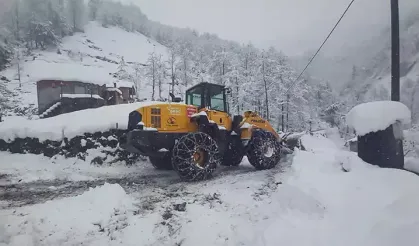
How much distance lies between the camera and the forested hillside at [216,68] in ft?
6.73

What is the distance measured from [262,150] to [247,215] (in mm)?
4031

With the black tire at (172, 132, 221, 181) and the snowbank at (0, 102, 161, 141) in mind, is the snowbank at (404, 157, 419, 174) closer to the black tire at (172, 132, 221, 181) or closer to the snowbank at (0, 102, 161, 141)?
the black tire at (172, 132, 221, 181)

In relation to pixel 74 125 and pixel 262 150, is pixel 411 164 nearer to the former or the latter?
pixel 262 150

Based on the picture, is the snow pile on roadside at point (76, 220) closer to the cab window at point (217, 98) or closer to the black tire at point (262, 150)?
the cab window at point (217, 98)

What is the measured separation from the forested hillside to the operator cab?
1.43 metres

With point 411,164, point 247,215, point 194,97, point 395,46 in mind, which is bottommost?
point 247,215

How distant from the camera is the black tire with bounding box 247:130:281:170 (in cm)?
745

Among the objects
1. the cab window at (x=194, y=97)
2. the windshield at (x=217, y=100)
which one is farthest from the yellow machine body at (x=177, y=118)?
the cab window at (x=194, y=97)

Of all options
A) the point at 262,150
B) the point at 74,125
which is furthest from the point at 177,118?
the point at 74,125

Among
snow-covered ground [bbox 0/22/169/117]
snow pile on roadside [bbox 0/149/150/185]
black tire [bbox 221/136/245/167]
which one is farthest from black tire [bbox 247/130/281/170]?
snow-covered ground [bbox 0/22/169/117]

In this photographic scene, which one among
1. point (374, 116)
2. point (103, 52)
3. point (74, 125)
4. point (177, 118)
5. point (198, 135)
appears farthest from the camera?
point (103, 52)

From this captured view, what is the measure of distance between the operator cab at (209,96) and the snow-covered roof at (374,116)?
3737 mm

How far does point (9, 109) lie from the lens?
→ 2.39m

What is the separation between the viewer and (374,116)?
4.21 metres
